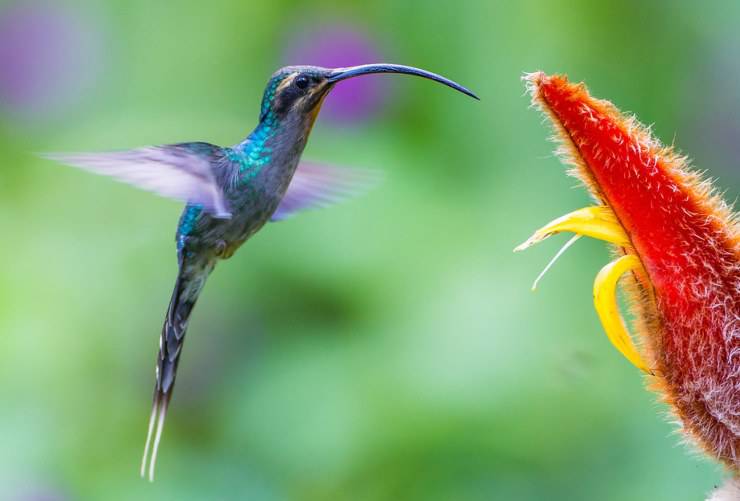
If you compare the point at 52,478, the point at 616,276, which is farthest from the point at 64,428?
the point at 616,276

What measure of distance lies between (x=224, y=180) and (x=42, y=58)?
1640 mm

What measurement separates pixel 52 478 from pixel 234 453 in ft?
1.27

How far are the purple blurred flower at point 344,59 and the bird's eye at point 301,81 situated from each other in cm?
131

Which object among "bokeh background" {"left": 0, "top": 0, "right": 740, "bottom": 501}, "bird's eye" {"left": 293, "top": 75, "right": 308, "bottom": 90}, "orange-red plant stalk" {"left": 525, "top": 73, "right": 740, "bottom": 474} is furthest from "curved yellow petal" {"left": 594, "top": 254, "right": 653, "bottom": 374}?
"bokeh background" {"left": 0, "top": 0, "right": 740, "bottom": 501}

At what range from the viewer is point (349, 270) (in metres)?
2.55

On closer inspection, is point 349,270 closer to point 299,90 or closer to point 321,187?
point 321,187

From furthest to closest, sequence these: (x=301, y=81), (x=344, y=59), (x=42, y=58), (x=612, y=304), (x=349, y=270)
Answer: (x=42, y=58) < (x=344, y=59) < (x=349, y=270) < (x=301, y=81) < (x=612, y=304)

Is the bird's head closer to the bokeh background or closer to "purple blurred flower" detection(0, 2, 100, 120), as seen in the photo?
the bokeh background

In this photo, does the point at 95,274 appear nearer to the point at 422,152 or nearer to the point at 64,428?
the point at 64,428

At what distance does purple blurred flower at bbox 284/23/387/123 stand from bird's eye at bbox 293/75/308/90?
1314mm

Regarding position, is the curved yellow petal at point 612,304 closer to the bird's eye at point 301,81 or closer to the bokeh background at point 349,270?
the bird's eye at point 301,81

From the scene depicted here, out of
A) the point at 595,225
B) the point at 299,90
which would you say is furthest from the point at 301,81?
the point at 595,225

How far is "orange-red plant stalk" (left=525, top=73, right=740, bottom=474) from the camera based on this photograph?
3.64ft

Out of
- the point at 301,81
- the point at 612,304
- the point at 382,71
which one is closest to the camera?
the point at 612,304
